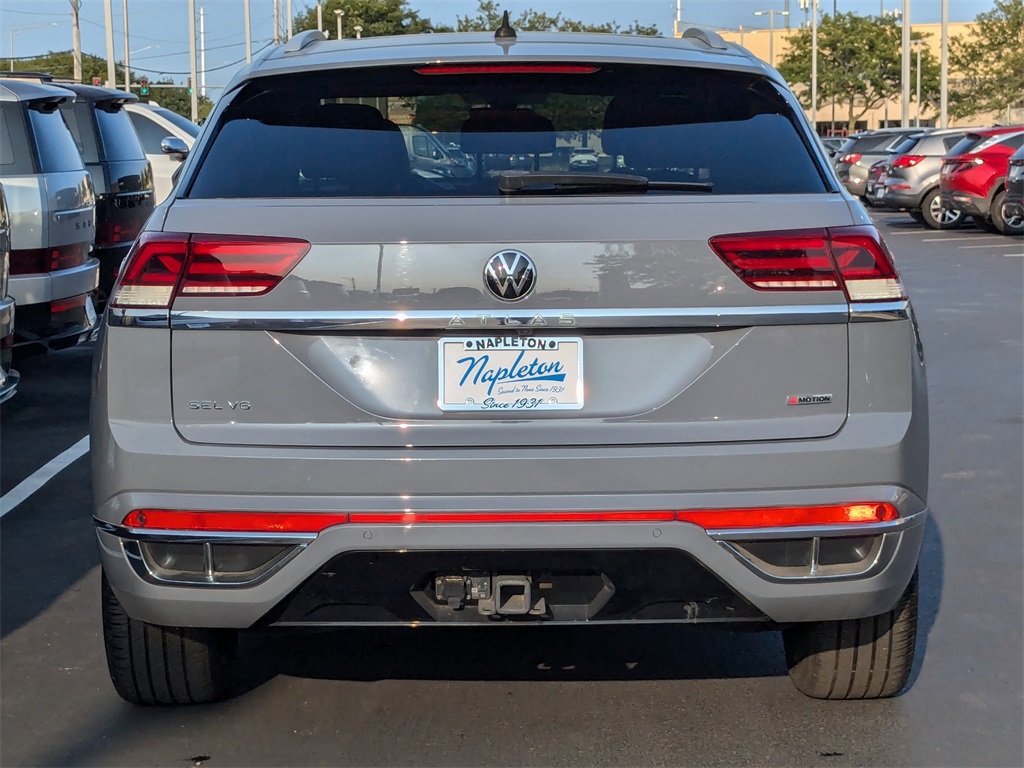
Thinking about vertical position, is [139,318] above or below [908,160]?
above

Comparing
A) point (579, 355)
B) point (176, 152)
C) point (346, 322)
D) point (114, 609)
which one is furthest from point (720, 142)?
point (176, 152)

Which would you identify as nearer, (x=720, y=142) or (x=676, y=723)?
(x=720, y=142)

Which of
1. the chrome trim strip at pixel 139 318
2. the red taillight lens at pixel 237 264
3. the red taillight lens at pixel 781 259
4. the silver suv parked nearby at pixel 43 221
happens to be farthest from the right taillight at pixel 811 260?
the silver suv parked nearby at pixel 43 221

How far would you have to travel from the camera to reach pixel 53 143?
935cm

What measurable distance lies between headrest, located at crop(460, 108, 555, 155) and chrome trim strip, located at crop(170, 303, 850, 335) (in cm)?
54

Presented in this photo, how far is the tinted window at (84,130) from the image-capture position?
11695 mm

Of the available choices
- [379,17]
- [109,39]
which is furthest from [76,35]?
[379,17]

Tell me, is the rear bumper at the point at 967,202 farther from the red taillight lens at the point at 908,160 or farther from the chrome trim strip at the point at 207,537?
the chrome trim strip at the point at 207,537

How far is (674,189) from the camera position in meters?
3.56

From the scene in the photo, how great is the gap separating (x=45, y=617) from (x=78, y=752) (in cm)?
131

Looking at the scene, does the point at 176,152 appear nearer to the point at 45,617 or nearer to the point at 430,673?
the point at 45,617

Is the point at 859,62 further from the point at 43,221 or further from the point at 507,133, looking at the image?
the point at 507,133

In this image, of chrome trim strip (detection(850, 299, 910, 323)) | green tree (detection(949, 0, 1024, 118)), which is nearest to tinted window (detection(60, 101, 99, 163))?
chrome trim strip (detection(850, 299, 910, 323))

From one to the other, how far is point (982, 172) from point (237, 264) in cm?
2157
